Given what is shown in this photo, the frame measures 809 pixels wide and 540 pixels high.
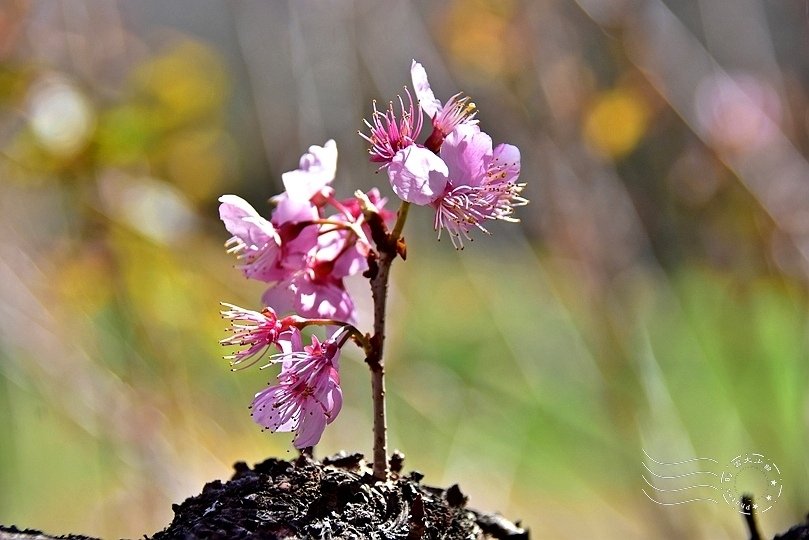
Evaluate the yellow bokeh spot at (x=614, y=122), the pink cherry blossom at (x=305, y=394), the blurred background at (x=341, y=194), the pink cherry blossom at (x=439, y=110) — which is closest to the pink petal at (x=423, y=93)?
the pink cherry blossom at (x=439, y=110)

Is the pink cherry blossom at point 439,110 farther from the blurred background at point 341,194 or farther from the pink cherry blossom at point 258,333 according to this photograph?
the blurred background at point 341,194

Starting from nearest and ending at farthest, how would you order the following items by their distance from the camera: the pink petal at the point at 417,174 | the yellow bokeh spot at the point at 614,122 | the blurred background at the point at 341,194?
the pink petal at the point at 417,174, the blurred background at the point at 341,194, the yellow bokeh spot at the point at 614,122

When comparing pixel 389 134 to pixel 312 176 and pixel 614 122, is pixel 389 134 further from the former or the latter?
pixel 614 122

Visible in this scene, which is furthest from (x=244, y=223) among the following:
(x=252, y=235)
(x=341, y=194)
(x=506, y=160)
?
(x=341, y=194)

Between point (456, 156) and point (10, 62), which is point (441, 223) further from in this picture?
point (10, 62)

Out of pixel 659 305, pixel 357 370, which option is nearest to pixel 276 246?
pixel 357 370
